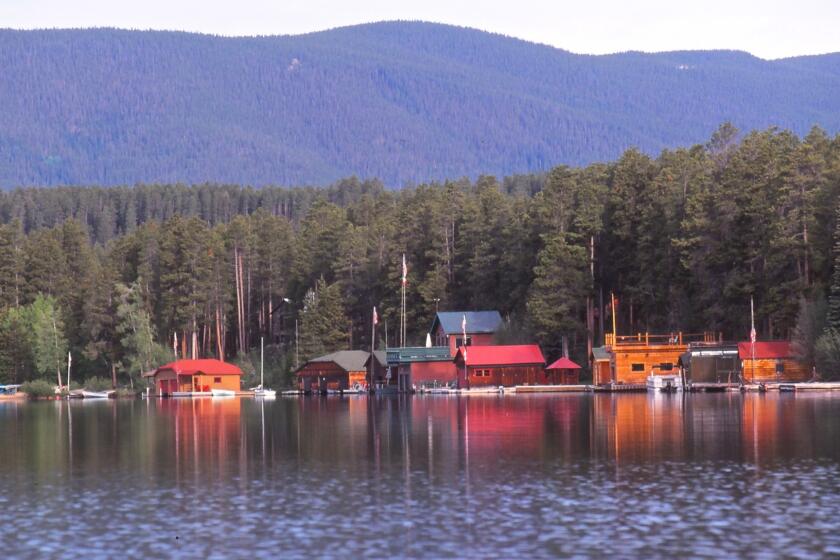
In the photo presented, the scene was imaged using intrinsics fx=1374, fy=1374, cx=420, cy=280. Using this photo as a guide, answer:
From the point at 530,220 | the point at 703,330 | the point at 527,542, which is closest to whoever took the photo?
the point at 527,542

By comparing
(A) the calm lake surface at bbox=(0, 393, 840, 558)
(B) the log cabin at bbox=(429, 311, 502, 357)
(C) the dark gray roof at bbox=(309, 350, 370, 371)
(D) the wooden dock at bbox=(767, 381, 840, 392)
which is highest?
(B) the log cabin at bbox=(429, 311, 502, 357)

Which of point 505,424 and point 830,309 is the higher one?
point 830,309

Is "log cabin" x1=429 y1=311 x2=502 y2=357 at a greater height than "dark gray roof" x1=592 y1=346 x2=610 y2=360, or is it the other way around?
"log cabin" x1=429 y1=311 x2=502 y2=357

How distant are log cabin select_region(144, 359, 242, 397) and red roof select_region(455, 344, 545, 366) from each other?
26.0 metres

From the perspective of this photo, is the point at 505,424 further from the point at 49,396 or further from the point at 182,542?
the point at 49,396

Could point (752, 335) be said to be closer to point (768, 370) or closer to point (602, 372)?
point (768, 370)

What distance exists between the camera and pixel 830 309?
8669 centimetres

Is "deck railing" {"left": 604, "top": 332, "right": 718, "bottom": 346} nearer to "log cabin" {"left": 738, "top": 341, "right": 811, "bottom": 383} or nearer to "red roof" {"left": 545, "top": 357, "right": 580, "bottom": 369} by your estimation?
"log cabin" {"left": 738, "top": 341, "right": 811, "bottom": 383}

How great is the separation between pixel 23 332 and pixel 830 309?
84495mm

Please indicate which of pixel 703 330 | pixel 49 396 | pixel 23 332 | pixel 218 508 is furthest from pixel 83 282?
pixel 218 508

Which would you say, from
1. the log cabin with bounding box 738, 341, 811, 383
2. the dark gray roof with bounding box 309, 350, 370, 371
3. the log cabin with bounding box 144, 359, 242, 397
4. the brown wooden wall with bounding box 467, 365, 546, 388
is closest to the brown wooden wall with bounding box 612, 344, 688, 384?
the log cabin with bounding box 738, 341, 811, 383

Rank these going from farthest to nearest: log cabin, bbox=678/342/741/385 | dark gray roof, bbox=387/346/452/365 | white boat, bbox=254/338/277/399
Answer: white boat, bbox=254/338/277/399 → dark gray roof, bbox=387/346/452/365 → log cabin, bbox=678/342/741/385

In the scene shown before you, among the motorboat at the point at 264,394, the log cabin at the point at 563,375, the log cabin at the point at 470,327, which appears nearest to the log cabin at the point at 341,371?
the motorboat at the point at 264,394

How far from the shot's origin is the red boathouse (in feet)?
368
